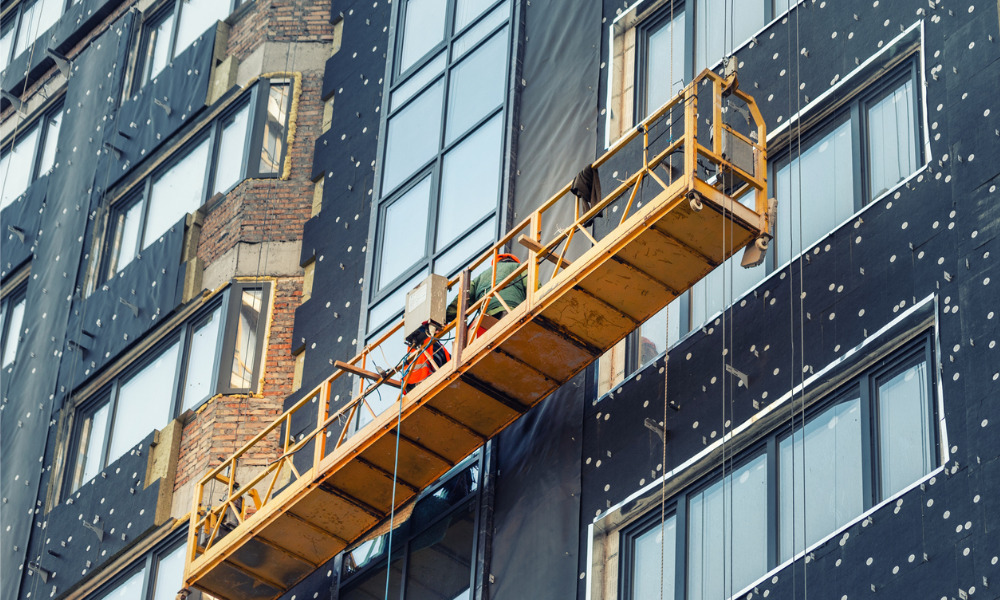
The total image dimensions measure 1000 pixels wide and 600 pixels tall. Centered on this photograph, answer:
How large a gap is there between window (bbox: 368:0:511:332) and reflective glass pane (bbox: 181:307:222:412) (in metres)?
3.73

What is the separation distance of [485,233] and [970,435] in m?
8.75

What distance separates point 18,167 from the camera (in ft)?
124

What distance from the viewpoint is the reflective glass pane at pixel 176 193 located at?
29.9 meters

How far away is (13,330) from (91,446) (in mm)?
6220

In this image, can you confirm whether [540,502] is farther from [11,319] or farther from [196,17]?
[11,319]

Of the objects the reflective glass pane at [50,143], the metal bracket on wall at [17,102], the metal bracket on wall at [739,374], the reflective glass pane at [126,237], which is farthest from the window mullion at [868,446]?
the metal bracket on wall at [17,102]

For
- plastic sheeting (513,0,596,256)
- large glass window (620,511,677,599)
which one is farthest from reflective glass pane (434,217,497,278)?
large glass window (620,511,677,599)

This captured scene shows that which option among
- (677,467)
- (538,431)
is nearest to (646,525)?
(677,467)

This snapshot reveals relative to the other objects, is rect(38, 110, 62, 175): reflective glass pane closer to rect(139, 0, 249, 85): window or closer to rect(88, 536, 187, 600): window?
rect(139, 0, 249, 85): window

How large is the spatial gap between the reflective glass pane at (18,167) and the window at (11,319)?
9.01 ft

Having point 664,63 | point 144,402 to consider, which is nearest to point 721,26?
point 664,63

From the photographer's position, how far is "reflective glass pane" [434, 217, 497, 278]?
23062 mm

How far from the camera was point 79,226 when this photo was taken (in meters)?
32.2

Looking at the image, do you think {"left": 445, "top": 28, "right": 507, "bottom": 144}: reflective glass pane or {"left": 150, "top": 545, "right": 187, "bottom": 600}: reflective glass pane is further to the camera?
{"left": 150, "top": 545, "right": 187, "bottom": 600}: reflective glass pane
